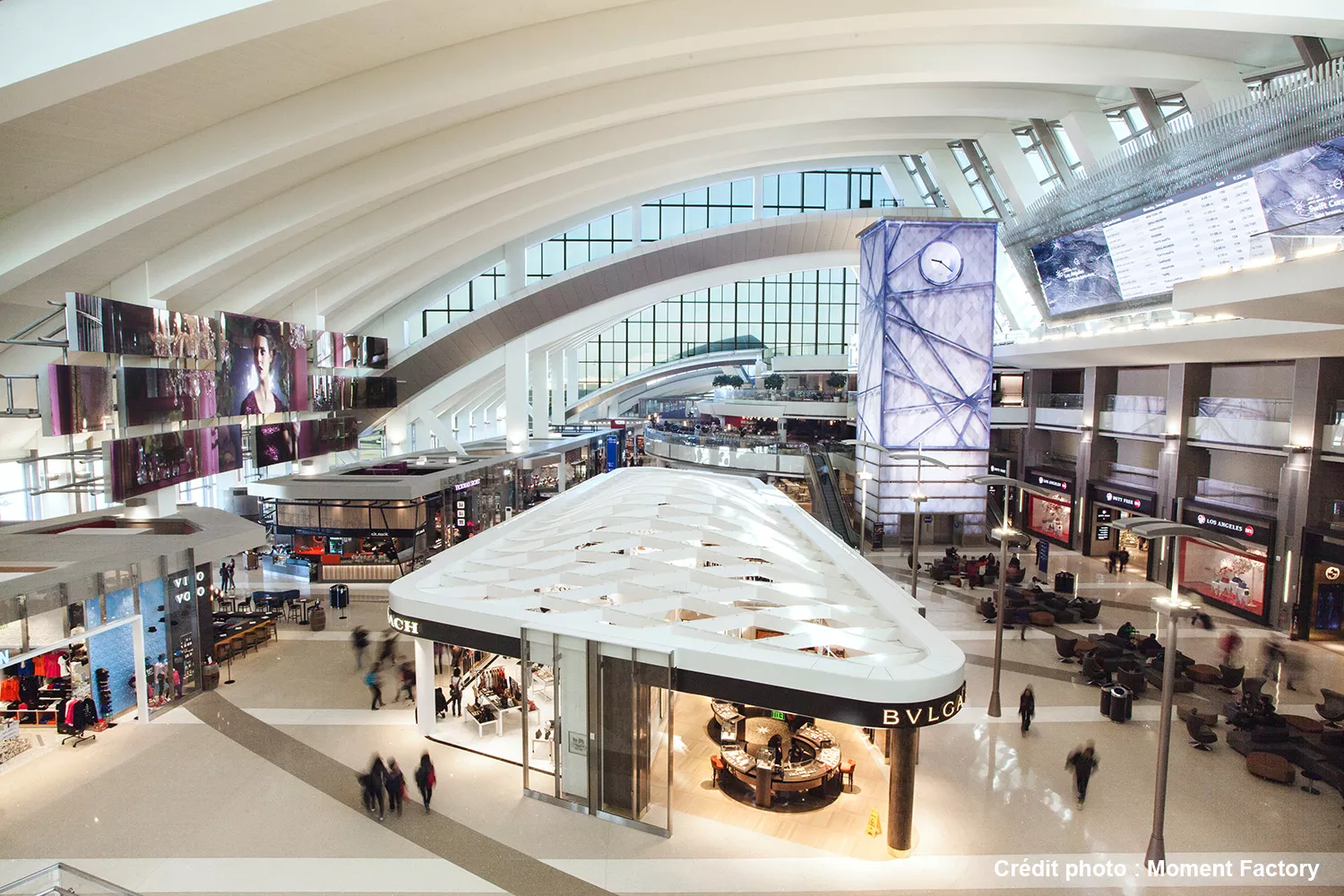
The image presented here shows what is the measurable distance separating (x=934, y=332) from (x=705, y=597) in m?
17.2

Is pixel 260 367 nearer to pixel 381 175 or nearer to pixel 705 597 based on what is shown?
pixel 381 175

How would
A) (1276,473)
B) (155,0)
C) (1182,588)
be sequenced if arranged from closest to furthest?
(155,0), (1276,473), (1182,588)

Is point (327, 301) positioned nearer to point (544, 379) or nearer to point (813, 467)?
point (544, 379)

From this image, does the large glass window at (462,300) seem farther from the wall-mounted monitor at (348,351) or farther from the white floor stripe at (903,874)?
the white floor stripe at (903,874)

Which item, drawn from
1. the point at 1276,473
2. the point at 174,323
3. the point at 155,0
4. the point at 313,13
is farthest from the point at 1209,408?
the point at 174,323

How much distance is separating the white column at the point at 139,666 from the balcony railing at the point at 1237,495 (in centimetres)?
2248

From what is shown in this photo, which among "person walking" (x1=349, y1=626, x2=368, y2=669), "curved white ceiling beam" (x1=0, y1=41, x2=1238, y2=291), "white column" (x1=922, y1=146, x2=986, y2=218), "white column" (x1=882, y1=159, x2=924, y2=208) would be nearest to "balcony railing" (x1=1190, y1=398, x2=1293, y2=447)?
"white column" (x1=922, y1=146, x2=986, y2=218)

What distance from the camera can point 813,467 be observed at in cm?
2823

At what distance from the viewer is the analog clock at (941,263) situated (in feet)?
76.1

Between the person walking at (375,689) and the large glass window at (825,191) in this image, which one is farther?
the large glass window at (825,191)

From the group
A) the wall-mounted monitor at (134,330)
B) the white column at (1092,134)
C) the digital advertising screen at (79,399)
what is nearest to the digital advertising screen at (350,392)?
the wall-mounted monitor at (134,330)

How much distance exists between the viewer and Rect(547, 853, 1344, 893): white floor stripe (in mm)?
7402

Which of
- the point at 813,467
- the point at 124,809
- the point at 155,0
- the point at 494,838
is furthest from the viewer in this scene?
the point at 813,467

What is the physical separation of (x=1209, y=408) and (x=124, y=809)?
23.4 m
